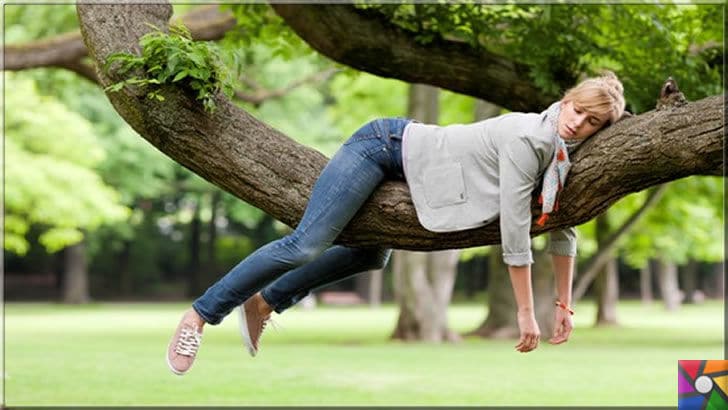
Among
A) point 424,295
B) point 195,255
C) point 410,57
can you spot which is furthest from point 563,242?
point 195,255

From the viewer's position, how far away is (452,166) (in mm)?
4414

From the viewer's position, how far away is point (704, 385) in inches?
168

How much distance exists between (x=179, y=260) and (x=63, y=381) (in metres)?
36.4

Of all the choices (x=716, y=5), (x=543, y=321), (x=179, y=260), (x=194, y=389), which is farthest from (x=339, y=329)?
(x=179, y=260)

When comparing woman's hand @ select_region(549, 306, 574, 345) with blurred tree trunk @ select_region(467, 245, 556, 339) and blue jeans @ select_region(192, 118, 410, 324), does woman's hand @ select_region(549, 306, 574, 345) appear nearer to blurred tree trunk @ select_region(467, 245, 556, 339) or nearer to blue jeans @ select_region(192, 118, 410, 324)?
blue jeans @ select_region(192, 118, 410, 324)

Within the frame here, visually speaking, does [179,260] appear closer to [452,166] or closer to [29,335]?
[29,335]

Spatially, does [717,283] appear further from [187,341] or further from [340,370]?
[187,341]

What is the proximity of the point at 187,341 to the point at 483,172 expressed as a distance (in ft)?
4.78

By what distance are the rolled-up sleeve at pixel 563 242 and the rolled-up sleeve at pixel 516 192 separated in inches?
16.6

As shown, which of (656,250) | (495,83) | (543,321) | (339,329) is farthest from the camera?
(656,250)

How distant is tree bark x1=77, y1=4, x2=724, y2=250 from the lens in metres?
4.18

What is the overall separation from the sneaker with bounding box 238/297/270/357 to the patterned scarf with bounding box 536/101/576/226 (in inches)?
58.3

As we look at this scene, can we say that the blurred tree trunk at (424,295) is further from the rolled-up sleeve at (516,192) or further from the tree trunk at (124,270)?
the tree trunk at (124,270)

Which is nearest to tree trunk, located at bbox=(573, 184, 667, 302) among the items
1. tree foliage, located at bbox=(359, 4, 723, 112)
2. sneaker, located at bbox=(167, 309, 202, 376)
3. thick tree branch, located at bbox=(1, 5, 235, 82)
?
thick tree branch, located at bbox=(1, 5, 235, 82)
